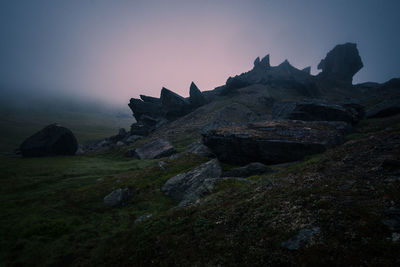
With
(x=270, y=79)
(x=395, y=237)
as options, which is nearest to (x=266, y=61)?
(x=270, y=79)

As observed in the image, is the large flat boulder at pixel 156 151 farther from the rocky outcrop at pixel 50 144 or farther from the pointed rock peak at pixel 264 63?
the pointed rock peak at pixel 264 63

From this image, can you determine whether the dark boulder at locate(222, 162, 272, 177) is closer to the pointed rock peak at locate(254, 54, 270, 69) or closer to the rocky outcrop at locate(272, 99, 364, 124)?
the rocky outcrop at locate(272, 99, 364, 124)

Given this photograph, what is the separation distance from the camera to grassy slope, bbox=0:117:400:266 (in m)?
6.23

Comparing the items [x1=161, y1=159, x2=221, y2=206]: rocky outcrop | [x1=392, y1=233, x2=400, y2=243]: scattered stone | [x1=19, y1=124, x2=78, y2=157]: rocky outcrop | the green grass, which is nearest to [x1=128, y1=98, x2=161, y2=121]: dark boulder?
[x1=19, y1=124, x2=78, y2=157]: rocky outcrop

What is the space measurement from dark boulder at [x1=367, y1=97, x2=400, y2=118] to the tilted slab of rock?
635 inches

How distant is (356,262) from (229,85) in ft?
338

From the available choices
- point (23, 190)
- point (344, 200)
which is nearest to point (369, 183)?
point (344, 200)

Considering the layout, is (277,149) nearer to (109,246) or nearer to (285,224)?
(285,224)

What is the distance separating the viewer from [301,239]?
264 inches

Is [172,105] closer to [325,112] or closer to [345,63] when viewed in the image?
[325,112]

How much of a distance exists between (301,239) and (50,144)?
200 ft

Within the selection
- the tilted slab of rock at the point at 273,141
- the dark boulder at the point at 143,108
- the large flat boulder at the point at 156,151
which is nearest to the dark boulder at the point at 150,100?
the dark boulder at the point at 143,108

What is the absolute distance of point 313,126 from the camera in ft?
87.2

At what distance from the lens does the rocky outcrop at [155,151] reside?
39781mm
